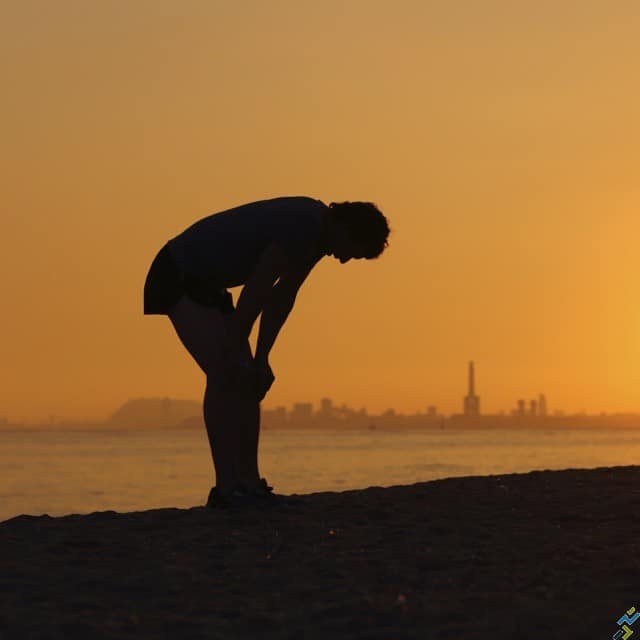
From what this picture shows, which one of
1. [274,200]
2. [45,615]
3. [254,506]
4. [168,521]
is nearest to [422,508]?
[254,506]

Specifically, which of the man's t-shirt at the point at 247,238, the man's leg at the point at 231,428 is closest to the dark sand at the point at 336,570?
the man's leg at the point at 231,428

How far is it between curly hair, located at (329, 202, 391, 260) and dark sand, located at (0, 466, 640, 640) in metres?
1.70

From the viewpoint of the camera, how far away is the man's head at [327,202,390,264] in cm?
802

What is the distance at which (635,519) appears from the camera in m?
8.02

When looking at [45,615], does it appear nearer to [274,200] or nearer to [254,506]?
[254,506]

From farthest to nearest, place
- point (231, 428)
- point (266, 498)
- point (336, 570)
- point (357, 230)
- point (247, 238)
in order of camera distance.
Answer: point (266, 498), point (231, 428), point (247, 238), point (357, 230), point (336, 570)

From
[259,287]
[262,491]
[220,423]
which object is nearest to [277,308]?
[259,287]

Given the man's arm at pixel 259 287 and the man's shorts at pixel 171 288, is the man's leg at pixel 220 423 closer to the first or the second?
the man's arm at pixel 259 287

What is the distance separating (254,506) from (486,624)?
3.16 m

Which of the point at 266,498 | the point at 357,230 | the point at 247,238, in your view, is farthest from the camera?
the point at 266,498

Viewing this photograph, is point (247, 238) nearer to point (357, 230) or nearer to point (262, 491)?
point (357, 230)

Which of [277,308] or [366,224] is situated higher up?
[366,224]

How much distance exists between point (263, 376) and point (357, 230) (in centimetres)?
110

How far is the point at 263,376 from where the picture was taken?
823 centimetres
